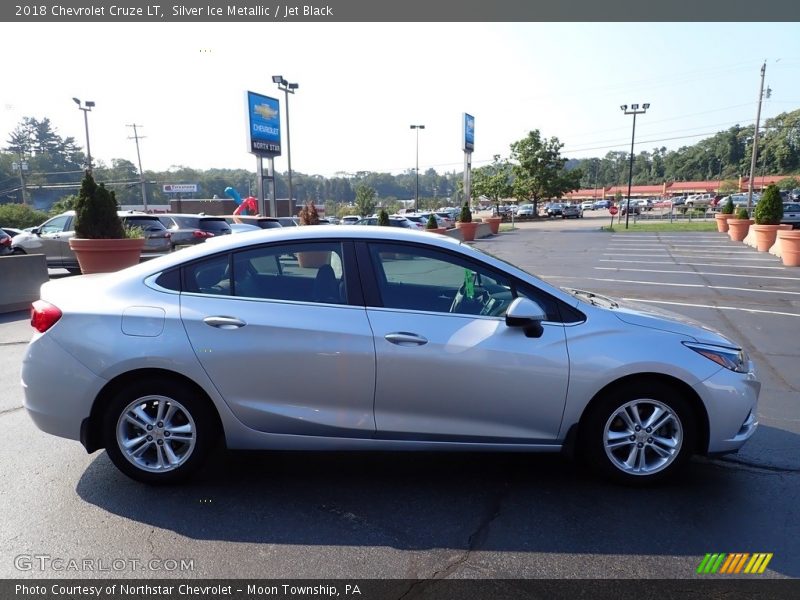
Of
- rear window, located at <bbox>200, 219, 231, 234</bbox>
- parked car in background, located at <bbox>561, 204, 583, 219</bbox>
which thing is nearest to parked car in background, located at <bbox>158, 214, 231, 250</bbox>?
rear window, located at <bbox>200, 219, 231, 234</bbox>

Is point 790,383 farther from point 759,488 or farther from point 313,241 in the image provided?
point 313,241

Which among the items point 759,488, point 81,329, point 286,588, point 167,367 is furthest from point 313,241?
point 759,488

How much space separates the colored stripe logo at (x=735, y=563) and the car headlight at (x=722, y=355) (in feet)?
3.62

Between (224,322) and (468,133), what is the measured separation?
132ft

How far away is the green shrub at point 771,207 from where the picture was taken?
19484 mm

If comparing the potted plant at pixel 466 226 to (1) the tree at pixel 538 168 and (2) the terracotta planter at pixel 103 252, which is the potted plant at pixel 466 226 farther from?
(1) the tree at pixel 538 168

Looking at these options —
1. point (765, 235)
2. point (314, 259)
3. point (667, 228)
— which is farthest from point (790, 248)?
point (667, 228)

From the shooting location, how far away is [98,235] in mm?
10320

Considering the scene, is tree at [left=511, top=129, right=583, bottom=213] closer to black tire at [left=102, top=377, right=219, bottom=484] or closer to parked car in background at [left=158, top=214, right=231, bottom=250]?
parked car in background at [left=158, top=214, right=231, bottom=250]

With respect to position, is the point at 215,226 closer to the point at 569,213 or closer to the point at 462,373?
the point at 462,373

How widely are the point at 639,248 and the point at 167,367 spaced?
22.9 metres

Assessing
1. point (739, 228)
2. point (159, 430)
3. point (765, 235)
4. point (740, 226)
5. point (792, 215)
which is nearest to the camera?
point (159, 430)

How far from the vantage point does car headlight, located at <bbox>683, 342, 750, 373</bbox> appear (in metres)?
3.44

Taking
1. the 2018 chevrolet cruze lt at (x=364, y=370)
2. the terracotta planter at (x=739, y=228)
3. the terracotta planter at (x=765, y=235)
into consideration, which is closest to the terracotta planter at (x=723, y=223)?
the terracotta planter at (x=739, y=228)
